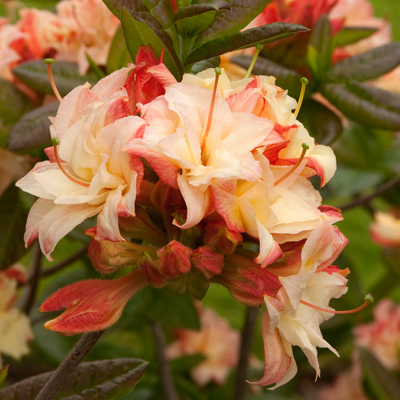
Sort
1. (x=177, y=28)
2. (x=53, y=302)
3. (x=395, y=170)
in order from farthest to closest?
1. (x=395, y=170)
2. (x=177, y=28)
3. (x=53, y=302)

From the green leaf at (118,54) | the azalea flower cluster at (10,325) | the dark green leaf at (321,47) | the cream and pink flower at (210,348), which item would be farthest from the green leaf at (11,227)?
the cream and pink flower at (210,348)

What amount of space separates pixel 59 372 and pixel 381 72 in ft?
2.01

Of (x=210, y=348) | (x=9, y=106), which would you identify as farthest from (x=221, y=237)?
(x=210, y=348)

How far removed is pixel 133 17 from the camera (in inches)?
19.3

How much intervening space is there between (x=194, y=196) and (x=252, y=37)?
184mm

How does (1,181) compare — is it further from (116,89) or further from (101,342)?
(101,342)

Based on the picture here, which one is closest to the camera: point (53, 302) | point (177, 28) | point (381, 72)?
point (53, 302)

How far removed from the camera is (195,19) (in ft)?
1.73

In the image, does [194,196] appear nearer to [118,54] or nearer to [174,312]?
[118,54]

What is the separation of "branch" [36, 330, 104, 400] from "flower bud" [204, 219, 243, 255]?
4.9 inches

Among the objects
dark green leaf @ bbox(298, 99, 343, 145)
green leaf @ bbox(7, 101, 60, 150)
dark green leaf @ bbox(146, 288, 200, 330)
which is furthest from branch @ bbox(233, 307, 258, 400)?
green leaf @ bbox(7, 101, 60, 150)

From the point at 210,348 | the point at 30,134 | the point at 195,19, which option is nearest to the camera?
the point at 195,19

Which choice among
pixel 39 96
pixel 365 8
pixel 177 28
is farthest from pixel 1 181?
pixel 365 8

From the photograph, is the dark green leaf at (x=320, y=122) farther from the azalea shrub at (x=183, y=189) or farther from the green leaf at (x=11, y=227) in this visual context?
the green leaf at (x=11, y=227)
